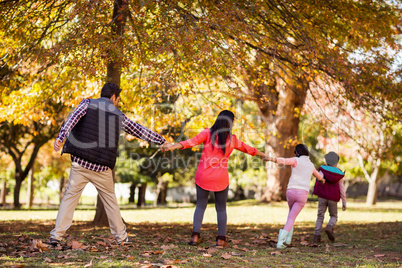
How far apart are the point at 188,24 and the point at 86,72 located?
2079 mm

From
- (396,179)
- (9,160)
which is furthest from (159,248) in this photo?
(396,179)

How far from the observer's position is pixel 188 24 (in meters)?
7.77

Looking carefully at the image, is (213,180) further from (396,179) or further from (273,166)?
(396,179)

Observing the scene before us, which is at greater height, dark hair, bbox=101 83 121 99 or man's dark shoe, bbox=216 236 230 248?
dark hair, bbox=101 83 121 99

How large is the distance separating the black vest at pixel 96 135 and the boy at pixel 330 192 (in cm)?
413

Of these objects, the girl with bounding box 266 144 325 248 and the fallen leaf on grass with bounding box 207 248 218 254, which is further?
the girl with bounding box 266 144 325 248

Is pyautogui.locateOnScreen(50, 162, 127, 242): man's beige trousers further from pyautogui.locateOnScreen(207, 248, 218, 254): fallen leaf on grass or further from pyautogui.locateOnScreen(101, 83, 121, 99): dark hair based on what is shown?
pyautogui.locateOnScreen(207, 248, 218, 254): fallen leaf on grass

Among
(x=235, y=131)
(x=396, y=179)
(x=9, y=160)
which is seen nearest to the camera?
(x=235, y=131)

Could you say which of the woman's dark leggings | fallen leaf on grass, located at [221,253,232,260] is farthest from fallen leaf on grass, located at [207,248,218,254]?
the woman's dark leggings

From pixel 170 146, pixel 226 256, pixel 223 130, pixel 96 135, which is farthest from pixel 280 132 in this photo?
pixel 96 135

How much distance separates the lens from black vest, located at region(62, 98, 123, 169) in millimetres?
5547

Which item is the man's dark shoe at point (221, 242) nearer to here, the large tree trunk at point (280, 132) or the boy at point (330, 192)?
the boy at point (330, 192)

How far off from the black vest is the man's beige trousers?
0.63 feet

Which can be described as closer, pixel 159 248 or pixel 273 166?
pixel 159 248
